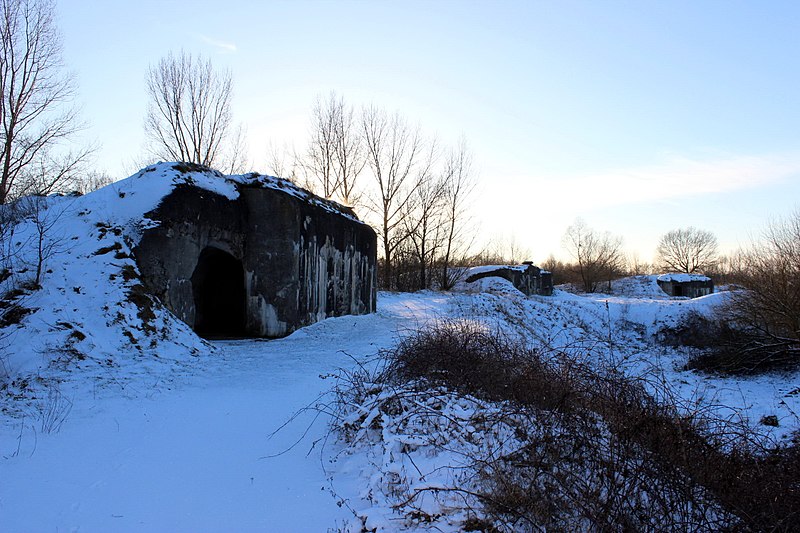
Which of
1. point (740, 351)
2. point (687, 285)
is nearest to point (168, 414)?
point (740, 351)

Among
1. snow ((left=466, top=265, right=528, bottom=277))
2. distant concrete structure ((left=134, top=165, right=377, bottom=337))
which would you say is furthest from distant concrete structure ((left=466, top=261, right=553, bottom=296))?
distant concrete structure ((left=134, top=165, right=377, bottom=337))

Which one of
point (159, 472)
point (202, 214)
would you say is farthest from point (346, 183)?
point (159, 472)

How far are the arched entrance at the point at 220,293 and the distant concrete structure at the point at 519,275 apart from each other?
57.6 ft

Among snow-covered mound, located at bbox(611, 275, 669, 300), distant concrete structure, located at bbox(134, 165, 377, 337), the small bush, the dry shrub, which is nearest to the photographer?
the dry shrub

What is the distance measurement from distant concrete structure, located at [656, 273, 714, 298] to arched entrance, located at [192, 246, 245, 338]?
32.5 meters

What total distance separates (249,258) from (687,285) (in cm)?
3313

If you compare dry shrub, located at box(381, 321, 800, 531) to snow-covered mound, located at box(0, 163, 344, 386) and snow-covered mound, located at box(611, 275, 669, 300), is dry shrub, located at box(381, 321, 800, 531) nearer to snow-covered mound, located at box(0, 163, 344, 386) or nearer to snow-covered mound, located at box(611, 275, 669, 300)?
snow-covered mound, located at box(0, 163, 344, 386)

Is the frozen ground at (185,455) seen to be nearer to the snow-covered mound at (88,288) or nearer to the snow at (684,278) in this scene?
the snow-covered mound at (88,288)

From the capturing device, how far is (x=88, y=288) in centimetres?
675

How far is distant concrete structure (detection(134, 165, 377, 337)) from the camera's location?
25.3 feet

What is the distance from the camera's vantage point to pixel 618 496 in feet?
8.22

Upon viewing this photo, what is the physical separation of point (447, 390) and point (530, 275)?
82.2ft

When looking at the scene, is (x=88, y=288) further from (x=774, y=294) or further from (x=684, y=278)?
(x=684, y=278)

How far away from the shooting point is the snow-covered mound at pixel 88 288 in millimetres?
5605
